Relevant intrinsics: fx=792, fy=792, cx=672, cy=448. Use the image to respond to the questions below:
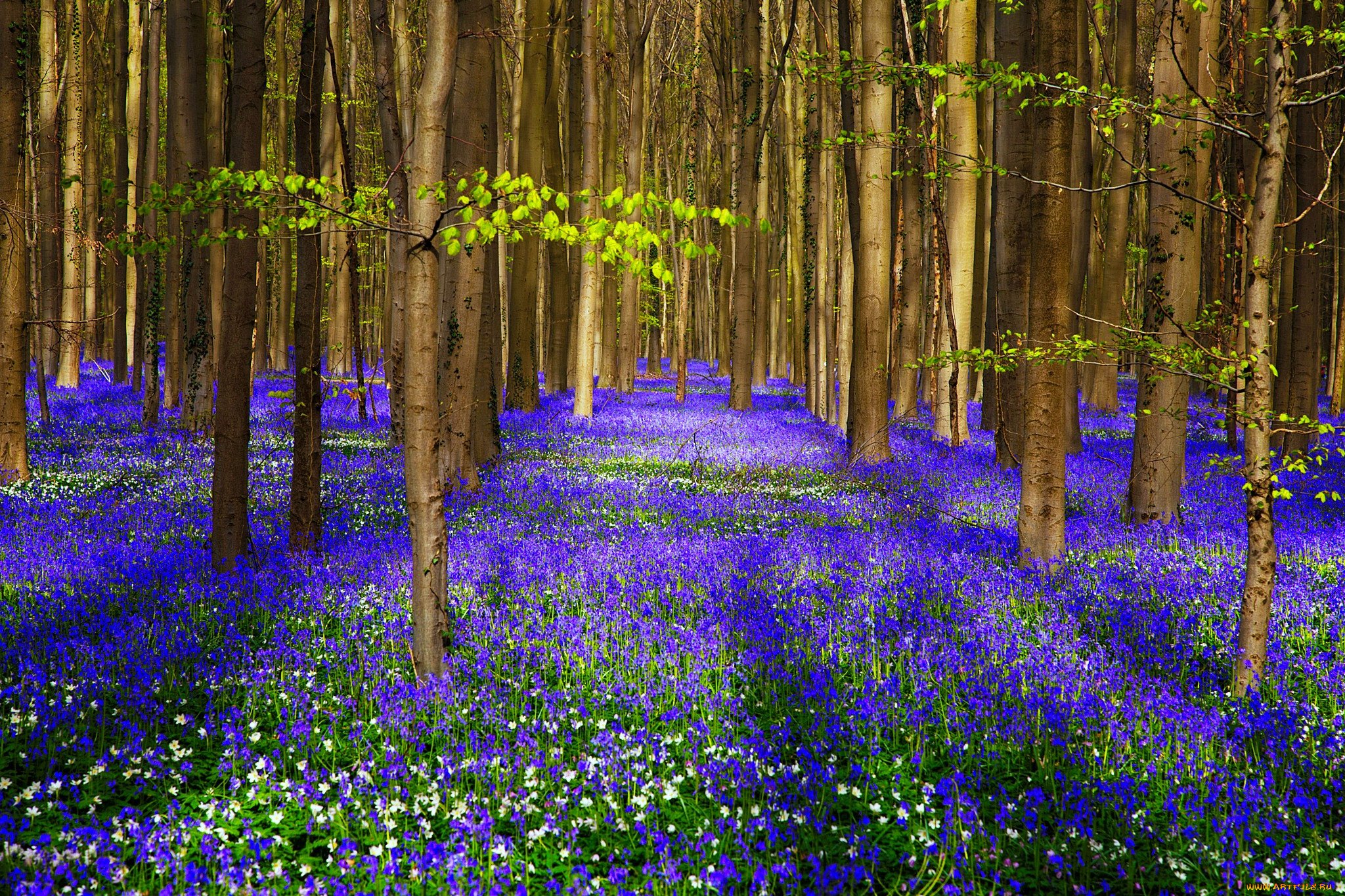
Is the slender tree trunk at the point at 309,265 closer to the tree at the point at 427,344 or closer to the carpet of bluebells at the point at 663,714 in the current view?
the carpet of bluebells at the point at 663,714

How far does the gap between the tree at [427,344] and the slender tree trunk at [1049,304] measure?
15.7 ft

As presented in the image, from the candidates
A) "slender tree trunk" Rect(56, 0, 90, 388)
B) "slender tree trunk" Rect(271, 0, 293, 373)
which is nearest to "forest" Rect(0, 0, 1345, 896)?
"slender tree trunk" Rect(56, 0, 90, 388)

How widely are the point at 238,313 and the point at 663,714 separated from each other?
16.6 feet

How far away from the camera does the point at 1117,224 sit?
17656mm

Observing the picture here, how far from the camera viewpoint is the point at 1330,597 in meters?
6.17

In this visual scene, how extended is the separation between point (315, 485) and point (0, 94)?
6.79m

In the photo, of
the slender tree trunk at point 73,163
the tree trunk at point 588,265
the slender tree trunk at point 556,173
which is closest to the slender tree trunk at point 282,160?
the slender tree trunk at point 73,163

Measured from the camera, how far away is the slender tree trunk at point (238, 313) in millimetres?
6613

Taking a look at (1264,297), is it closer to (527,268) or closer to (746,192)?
(527,268)

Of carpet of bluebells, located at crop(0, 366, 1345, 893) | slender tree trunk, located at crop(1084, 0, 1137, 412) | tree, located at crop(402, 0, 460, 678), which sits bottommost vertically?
carpet of bluebells, located at crop(0, 366, 1345, 893)

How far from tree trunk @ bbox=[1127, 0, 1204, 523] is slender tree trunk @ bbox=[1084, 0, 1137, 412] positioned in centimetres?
230

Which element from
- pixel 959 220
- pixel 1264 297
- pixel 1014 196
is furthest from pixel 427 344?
pixel 959 220

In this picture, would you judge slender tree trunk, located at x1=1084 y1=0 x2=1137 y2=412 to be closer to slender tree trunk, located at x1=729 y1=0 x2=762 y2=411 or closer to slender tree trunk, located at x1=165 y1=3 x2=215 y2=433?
slender tree trunk, located at x1=729 y1=0 x2=762 y2=411

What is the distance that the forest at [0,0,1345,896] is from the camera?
355cm
